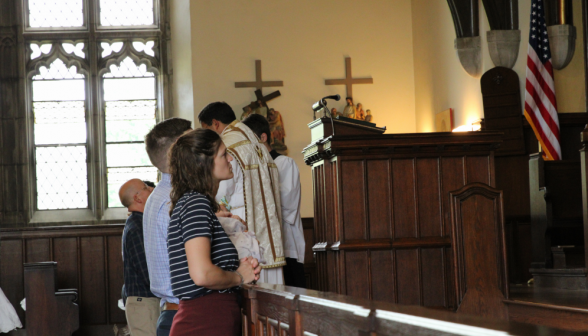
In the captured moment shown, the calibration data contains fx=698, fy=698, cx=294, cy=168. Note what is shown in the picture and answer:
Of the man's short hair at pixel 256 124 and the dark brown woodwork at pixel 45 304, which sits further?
the dark brown woodwork at pixel 45 304

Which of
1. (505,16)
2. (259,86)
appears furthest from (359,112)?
(505,16)

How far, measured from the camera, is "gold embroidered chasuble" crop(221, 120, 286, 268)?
3910mm

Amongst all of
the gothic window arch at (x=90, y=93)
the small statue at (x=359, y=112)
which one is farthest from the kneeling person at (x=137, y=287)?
the gothic window arch at (x=90, y=93)

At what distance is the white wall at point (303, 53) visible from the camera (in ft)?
34.4

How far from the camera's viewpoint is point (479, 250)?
4305 millimetres

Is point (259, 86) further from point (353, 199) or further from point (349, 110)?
point (353, 199)

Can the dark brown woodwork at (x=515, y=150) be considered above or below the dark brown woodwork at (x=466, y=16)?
below

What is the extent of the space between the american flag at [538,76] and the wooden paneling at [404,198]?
345cm

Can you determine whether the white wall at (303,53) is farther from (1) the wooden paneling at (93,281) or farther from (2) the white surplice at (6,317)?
(2) the white surplice at (6,317)

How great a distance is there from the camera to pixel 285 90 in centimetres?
1059

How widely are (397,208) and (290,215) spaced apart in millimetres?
719

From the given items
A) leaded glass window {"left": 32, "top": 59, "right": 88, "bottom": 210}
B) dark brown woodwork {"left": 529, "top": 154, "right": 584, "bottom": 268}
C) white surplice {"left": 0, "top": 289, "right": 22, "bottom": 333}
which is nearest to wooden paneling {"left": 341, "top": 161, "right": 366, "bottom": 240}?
dark brown woodwork {"left": 529, "top": 154, "right": 584, "bottom": 268}

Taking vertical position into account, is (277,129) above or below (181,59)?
below

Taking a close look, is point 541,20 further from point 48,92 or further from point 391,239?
point 48,92
